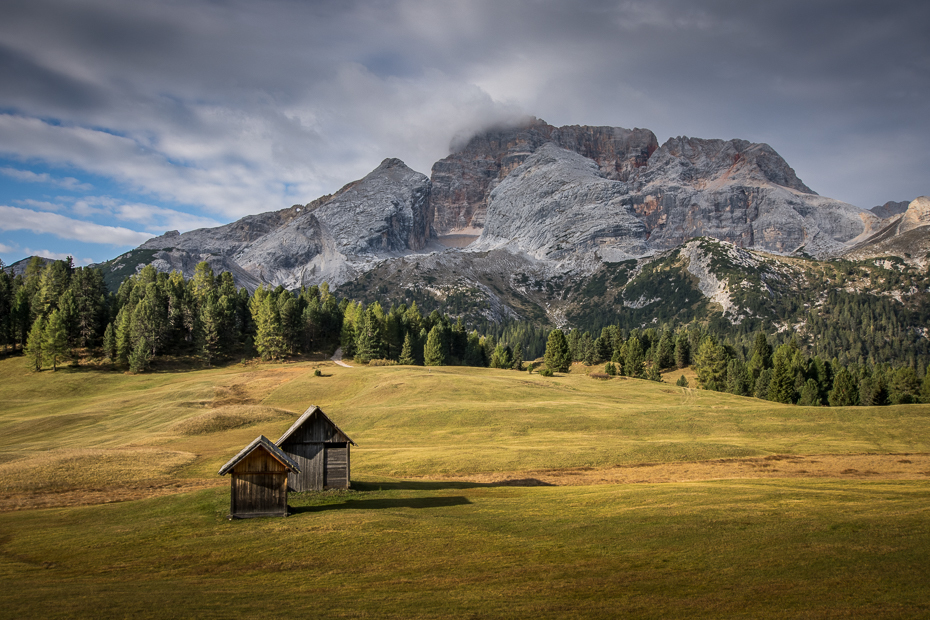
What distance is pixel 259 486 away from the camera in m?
33.5

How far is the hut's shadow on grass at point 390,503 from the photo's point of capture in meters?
35.6

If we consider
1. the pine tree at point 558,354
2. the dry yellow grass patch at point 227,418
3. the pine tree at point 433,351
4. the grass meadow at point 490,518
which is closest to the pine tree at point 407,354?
the pine tree at point 433,351

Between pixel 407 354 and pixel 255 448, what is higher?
pixel 407 354

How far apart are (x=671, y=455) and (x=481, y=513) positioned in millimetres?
27056

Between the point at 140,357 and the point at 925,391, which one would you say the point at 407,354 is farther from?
the point at 925,391

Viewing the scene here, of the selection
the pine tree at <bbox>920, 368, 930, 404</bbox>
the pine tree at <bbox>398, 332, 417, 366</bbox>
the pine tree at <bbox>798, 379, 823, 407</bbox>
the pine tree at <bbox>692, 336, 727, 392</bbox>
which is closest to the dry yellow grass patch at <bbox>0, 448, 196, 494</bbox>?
the pine tree at <bbox>398, 332, 417, 366</bbox>

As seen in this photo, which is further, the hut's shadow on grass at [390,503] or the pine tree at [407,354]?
the pine tree at [407,354]

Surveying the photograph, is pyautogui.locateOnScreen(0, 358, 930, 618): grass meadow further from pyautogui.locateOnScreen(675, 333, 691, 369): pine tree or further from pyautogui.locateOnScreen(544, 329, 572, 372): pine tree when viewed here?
pyautogui.locateOnScreen(675, 333, 691, 369): pine tree

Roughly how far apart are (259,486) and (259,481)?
0.99 feet

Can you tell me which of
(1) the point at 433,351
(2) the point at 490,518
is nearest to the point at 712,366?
(1) the point at 433,351

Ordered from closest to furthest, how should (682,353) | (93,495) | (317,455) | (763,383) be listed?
1. (93,495)
2. (317,455)
3. (763,383)
4. (682,353)

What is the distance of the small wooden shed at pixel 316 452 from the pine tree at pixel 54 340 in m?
85.3

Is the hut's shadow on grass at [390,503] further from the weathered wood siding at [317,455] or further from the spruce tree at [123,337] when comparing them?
the spruce tree at [123,337]

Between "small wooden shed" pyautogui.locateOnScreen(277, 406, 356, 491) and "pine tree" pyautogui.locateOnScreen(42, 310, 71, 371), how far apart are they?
85.3 metres
